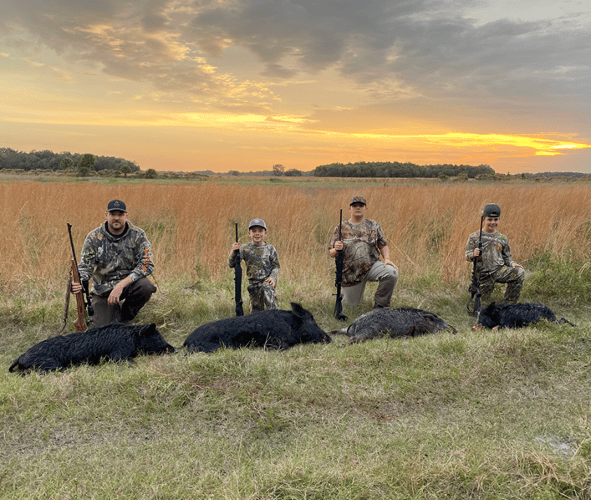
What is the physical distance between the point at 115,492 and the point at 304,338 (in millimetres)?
2677

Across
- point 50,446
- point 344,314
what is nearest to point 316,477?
point 50,446

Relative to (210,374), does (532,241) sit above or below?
above

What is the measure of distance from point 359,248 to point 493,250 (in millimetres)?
1931

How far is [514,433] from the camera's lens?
3.25 m

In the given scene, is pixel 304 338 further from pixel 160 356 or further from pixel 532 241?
pixel 532 241

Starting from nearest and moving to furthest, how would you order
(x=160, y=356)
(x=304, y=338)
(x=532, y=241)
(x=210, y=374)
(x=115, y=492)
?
(x=115, y=492) → (x=210, y=374) → (x=160, y=356) → (x=304, y=338) → (x=532, y=241)

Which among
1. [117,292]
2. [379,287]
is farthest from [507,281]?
[117,292]

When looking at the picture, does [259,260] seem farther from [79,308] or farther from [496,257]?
[496,257]

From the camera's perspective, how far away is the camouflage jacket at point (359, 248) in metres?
6.32

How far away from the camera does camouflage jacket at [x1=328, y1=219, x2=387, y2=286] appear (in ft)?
20.7

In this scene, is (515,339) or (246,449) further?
(515,339)

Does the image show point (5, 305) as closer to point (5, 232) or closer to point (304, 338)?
point (5, 232)

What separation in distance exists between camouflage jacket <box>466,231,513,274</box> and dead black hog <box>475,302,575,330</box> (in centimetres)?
97

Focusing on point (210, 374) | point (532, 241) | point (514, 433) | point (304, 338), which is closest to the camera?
point (514, 433)
